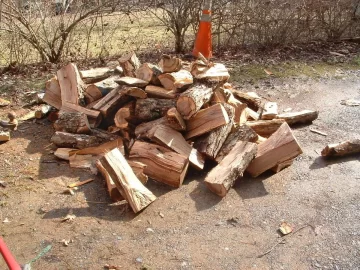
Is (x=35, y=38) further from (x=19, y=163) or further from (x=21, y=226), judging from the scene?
(x=21, y=226)

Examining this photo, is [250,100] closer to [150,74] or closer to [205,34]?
[150,74]

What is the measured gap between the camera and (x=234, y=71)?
6719 millimetres

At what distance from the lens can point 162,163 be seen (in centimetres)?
381

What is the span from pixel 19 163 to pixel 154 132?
1.34 meters

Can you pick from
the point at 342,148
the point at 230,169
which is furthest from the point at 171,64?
the point at 342,148

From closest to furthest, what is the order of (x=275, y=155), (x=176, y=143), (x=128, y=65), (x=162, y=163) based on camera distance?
(x=162, y=163) < (x=275, y=155) < (x=176, y=143) < (x=128, y=65)

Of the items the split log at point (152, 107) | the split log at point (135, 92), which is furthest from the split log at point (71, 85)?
the split log at point (152, 107)

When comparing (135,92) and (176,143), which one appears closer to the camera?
(176,143)

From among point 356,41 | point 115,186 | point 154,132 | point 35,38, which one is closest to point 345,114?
point 154,132

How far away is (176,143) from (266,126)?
111 centimetres

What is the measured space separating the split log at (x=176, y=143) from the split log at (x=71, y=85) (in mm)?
1127

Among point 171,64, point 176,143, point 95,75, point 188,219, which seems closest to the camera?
point 188,219

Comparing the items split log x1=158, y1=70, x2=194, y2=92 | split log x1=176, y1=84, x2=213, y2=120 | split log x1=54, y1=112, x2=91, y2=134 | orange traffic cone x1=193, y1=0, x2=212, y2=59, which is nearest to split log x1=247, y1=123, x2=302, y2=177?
split log x1=176, y1=84, x2=213, y2=120

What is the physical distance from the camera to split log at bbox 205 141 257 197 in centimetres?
359
